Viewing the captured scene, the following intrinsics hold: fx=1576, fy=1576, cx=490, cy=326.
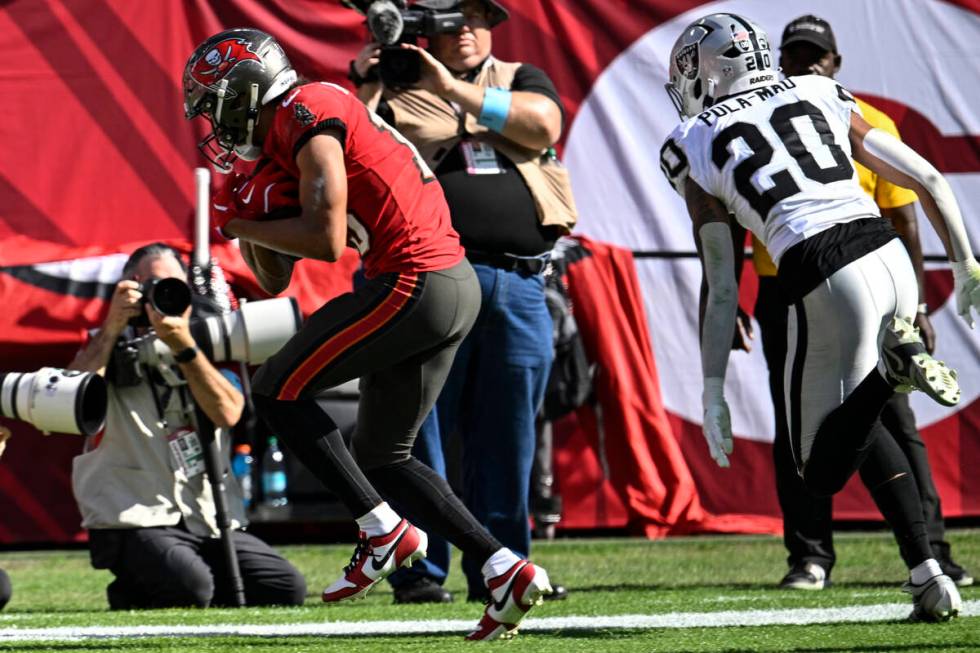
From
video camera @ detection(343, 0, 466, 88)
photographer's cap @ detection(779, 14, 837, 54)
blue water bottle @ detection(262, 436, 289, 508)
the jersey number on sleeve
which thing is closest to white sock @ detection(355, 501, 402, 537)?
the jersey number on sleeve

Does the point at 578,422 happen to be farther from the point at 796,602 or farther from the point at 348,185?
the point at 348,185

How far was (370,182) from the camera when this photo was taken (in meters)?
3.73

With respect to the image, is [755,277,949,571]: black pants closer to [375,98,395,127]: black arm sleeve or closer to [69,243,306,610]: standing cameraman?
[375,98,395,127]: black arm sleeve

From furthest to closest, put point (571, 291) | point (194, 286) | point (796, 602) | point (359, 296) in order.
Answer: point (571, 291) < point (194, 286) < point (796, 602) < point (359, 296)

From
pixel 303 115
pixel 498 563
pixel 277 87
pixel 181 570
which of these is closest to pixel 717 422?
pixel 498 563

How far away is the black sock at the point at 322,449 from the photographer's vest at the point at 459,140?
138cm

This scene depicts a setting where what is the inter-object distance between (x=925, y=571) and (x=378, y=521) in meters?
1.34

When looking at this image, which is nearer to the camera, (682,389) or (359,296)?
(359,296)

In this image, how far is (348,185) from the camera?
373 cm

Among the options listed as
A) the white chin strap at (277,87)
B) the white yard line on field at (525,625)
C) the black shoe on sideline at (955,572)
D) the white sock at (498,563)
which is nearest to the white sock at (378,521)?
the white sock at (498,563)

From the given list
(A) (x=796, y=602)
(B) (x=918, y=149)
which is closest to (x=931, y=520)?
(A) (x=796, y=602)

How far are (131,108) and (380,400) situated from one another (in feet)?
11.5

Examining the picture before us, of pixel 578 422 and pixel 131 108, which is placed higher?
pixel 131 108

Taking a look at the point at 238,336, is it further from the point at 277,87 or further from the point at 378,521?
the point at 378,521
